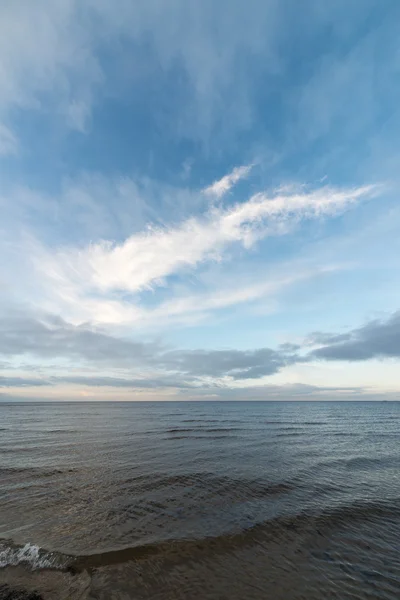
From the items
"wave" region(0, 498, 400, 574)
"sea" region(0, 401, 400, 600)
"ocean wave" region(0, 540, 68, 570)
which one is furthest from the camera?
"wave" region(0, 498, 400, 574)

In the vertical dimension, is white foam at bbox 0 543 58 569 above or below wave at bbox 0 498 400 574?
above

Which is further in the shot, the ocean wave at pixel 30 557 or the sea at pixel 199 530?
the ocean wave at pixel 30 557

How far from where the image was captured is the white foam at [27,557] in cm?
873

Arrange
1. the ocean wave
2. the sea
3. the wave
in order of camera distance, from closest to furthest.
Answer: the sea, the ocean wave, the wave

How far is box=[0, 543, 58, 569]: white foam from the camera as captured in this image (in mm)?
8727

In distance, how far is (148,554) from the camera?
375 inches

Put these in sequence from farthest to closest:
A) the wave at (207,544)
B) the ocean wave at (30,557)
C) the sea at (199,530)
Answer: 1. the wave at (207,544)
2. the ocean wave at (30,557)
3. the sea at (199,530)

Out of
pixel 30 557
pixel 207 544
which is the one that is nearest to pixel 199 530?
pixel 207 544

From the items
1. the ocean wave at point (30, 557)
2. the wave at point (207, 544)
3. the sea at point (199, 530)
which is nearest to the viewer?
the sea at point (199, 530)

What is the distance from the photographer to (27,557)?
29.9 feet

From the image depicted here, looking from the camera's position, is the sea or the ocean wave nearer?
the sea

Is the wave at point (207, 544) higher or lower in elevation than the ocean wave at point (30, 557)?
lower

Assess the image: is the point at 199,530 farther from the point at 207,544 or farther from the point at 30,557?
the point at 30,557

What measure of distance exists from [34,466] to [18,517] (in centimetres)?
1121
